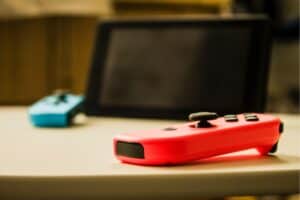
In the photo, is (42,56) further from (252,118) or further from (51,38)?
(252,118)

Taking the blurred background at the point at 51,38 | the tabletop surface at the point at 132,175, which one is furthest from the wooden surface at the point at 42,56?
the tabletop surface at the point at 132,175

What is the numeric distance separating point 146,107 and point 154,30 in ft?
0.44

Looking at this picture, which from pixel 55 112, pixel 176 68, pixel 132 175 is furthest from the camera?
pixel 176 68

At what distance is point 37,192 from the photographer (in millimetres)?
432

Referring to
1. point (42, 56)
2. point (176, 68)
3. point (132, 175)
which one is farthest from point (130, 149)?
point (42, 56)

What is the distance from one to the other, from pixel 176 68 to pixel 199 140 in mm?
403

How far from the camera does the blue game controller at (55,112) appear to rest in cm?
77

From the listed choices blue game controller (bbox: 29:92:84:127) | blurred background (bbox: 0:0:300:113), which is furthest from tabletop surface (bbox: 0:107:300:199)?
blurred background (bbox: 0:0:300:113)

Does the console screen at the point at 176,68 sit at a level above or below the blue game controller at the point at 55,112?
above

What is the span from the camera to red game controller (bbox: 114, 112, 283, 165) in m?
0.48

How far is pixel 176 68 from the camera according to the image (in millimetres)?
882

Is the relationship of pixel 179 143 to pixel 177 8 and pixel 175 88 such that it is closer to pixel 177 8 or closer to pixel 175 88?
pixel 175 88

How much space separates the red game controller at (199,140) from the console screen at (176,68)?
283 millimetres

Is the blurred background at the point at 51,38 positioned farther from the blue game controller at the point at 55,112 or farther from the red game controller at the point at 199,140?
the red game controller at the point at 199,140
